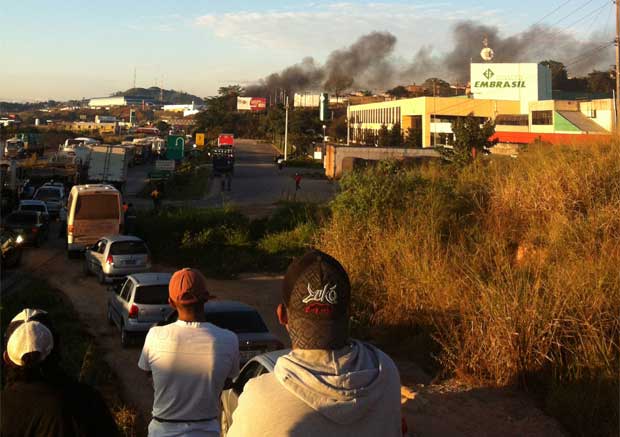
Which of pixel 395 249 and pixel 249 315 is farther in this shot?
pixel 395 249

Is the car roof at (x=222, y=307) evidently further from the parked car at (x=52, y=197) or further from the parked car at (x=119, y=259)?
the parked car at (x=52, y=197)

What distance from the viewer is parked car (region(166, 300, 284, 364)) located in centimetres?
966

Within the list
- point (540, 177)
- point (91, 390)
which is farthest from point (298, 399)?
point (540, 177)

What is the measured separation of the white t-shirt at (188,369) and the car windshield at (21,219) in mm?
24033

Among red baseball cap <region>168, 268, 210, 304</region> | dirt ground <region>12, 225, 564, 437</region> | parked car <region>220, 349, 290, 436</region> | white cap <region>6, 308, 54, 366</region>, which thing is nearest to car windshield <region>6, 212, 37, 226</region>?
dirt ground <region>12, 225, 564, 437</region>

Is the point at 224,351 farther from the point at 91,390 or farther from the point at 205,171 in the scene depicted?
the point at 205,171

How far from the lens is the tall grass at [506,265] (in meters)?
8.72

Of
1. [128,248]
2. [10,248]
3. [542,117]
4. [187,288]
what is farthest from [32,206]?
[542,117]

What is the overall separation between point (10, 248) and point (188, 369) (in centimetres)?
1894

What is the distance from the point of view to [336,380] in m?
2.41

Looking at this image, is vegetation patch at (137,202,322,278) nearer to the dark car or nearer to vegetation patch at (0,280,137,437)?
the dark car

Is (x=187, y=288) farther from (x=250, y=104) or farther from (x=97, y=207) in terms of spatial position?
(x=250, y=104)

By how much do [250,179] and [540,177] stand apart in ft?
151

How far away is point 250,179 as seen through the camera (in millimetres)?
59688
